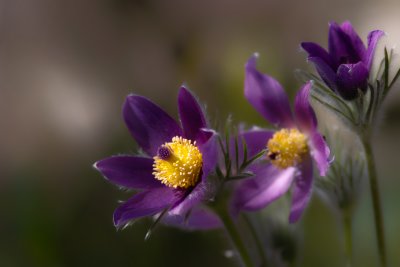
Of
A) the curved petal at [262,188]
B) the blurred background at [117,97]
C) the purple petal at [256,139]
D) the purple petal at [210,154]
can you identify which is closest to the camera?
the purple petal at [210,154]

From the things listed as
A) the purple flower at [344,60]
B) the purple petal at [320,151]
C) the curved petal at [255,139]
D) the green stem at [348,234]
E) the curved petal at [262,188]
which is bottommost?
the green stem at [348,234]

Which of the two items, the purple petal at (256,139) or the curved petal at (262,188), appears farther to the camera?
the purple petal at (256,139)

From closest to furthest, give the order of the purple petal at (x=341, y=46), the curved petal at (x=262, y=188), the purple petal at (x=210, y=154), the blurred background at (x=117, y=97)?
1. the purple petal at (x=210, y=154)
2. the purple petal at (x=341, y=46)
3. the curved petal at (x=262, y=188)
4. the blurred background at (x=117, y=97)

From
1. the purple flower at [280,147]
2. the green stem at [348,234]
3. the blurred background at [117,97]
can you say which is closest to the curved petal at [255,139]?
the purple flower at [280,147]

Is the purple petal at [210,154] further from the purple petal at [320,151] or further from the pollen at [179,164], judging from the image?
the purple petal at [320,151]

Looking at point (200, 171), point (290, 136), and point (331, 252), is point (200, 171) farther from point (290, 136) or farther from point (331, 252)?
point (331, 252)

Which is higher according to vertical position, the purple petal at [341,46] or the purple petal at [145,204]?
the purple petal at [341,46]
